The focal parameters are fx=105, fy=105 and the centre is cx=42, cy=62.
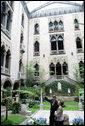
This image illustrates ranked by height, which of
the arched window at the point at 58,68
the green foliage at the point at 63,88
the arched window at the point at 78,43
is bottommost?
the green foliage at the point at 63,88

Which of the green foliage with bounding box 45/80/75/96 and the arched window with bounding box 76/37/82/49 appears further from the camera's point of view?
the arched window with bounding box 76/37/82/49

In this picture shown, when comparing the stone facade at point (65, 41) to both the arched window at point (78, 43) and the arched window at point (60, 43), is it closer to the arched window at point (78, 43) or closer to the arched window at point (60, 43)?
the arched window at point (78, 43)

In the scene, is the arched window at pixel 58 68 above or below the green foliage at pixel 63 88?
above

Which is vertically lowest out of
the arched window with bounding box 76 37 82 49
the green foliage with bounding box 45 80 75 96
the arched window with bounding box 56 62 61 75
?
the green foliage with bounding box 45 80 75 96

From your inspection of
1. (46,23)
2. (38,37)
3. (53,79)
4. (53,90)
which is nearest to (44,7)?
(46,23)

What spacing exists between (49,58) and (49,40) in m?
3.82

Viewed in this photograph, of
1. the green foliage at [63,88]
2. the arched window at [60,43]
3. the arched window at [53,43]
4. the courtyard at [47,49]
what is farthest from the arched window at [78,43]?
the green foliage at [63,88]

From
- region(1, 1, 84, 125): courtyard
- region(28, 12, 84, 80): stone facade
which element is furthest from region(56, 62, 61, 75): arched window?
region(28, 12, 84, 80): stone facade

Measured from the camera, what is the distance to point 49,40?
21484 mm

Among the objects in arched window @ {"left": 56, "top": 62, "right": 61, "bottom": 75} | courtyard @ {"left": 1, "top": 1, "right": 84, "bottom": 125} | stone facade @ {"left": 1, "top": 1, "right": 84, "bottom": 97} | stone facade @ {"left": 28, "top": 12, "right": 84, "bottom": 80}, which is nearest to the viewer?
courtyard @ {"left": 1, "top": 1, "right": 84, "bottom": 125}

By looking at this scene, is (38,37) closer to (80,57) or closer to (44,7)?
(44,7)

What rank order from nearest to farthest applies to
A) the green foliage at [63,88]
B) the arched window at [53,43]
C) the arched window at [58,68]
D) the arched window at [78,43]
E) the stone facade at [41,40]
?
the stone facade at [41,40] < the green foliage at [63,88] < the arched window at [78,43] < the arched window at [58,68] < the arched window at [53,43]

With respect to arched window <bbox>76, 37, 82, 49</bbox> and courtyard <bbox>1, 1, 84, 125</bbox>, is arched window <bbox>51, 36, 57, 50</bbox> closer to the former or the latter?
courtyard <bbox>1, 1, 84, 125</bbox>

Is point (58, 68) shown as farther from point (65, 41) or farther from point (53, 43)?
point (65, 41)
